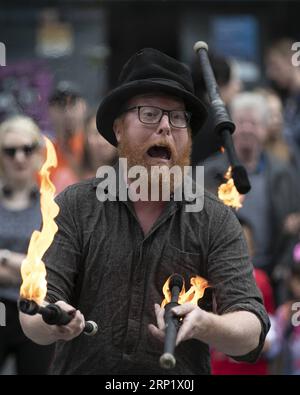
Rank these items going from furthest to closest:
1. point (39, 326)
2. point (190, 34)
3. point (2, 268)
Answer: point (190, 34) < point (2, 268) < point (39, 326)

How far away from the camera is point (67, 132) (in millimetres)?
7523

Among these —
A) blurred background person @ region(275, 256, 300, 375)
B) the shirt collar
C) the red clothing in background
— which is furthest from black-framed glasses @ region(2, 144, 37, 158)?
the shirt collar

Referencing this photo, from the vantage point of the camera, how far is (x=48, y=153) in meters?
4.39

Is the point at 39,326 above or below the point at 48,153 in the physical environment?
below

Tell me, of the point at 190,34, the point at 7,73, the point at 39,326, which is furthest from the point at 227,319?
the point at 190,34

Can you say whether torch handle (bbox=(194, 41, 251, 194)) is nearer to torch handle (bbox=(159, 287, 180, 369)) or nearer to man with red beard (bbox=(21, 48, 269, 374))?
man with red beard (bbox=(21, 48, 269, 374))

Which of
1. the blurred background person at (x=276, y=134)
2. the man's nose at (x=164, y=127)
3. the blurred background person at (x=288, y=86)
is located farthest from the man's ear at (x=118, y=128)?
the blurred background person at (x=288, y=86)

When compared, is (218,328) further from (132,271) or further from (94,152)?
(94,152)

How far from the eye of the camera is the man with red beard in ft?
13.7

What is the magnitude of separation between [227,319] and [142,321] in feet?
1.18

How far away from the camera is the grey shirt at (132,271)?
419 cm

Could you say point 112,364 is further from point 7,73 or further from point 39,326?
point 7,73

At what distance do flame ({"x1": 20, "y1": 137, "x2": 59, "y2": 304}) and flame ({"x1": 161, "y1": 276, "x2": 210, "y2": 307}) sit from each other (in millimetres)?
437

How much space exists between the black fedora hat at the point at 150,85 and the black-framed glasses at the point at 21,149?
197 centimetres
